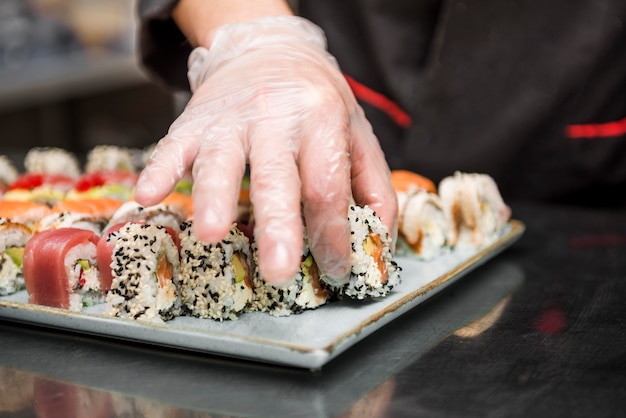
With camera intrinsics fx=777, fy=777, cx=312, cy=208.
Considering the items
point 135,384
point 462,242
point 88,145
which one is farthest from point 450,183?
point 88,145

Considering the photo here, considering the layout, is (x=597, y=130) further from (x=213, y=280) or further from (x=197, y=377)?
(x=197, y=377)

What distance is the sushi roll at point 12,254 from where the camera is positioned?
4.82ft

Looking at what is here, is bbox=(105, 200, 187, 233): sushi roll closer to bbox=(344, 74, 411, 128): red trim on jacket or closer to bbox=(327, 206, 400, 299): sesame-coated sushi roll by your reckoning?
bbox=(327, 206, 400, 299): sesame-coated sushi roll

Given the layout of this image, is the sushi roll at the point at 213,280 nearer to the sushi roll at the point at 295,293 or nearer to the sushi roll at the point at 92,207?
the sushi roll at the point at 295,293

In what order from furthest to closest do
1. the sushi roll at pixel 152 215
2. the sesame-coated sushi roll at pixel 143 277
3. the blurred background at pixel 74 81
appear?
1. the blurred background at pixel 74 81
2. the sushi roll at pixel 152 215
3. the sesame-coated sushi roll at pixel 143 277

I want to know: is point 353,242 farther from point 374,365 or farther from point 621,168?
point 621,168

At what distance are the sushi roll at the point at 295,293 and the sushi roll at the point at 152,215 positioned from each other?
27cm

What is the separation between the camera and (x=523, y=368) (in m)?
1.12

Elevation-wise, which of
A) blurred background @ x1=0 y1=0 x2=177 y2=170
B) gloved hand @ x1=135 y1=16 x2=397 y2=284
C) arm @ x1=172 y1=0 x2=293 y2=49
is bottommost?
blurred background @ x1=0 y1=0 x2=177 y2=170

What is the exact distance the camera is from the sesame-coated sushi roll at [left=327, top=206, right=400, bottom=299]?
132cm

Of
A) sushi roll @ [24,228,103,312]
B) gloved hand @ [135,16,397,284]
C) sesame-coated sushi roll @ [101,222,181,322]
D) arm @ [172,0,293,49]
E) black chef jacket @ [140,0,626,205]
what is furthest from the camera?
black chef jacket @ [140,0,626,205]

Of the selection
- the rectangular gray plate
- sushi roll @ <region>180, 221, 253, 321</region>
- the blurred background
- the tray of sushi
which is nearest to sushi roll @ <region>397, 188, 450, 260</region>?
the tray of sushi

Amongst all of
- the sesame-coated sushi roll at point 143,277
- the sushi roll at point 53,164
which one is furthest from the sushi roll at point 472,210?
the sushi roll at point 53,164

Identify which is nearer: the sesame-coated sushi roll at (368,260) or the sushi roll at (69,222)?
the sesame-coated sushi roll at (368,260)
